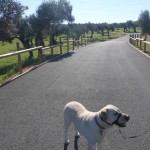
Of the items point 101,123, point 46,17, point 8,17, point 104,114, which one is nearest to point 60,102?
point 101,123

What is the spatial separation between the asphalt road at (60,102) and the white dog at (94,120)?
1.98ft

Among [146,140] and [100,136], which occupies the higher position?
[100,136]

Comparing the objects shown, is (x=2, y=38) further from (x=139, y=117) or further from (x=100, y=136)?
(x=100, y=136)

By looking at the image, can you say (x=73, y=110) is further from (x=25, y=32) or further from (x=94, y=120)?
(x=25, y=32)

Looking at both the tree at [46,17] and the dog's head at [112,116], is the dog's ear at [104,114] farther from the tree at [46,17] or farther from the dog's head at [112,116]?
the tree at [46,17]

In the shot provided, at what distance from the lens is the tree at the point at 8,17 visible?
28.1 metres

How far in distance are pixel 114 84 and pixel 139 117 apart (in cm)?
451

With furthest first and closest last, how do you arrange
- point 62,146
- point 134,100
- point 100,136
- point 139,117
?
point 134,100
point 139,117
point 62,146
point 100,136

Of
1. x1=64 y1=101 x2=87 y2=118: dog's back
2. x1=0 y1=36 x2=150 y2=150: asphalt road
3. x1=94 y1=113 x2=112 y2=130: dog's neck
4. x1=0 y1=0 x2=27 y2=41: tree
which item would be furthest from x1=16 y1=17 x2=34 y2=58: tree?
x1=94 y1=113 x2=112 y2=130: dog's neck

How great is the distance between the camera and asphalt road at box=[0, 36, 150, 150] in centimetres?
627

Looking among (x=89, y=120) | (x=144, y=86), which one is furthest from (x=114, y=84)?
(x=89, y=120)

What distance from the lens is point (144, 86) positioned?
1159 cm

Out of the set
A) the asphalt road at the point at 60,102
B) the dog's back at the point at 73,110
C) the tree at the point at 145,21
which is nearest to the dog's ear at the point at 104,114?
the dog's back at the point at 73,110

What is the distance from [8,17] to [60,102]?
67.3ft
